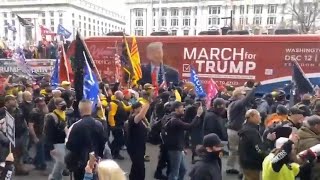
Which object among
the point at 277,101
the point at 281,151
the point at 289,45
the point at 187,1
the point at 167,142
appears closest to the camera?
the point at 281,151

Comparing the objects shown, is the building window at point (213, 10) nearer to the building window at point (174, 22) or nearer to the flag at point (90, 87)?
the building window at point (174, 22)

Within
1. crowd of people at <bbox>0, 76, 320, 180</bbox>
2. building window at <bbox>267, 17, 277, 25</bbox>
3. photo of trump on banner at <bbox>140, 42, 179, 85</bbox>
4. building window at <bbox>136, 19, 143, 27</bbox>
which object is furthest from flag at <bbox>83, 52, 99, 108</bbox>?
building window at <bbox>136, 19, 143, 27</bbox>

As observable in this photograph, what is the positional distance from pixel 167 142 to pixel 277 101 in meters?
3.93

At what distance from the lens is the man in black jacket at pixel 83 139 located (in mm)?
6086

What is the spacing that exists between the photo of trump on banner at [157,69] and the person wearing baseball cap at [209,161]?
8.98m

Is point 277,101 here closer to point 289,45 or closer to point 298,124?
point 298,124

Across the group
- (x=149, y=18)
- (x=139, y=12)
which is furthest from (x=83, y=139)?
(x=139, y=12)

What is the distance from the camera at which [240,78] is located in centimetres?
1537

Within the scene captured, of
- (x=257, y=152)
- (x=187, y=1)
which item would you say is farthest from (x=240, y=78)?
(x=187, y=1)

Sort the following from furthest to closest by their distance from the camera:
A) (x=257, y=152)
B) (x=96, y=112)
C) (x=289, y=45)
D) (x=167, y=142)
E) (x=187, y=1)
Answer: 1. (x=187, y=1)
2. (x=289, y=45)
3. (x=96, y=112)
4. (x=167, y=142)
5. (x=257, y=152)

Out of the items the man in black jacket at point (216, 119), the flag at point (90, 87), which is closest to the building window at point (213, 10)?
the man in black jacket at point (216, 119)

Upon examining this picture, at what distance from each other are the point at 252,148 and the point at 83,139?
7.76ft

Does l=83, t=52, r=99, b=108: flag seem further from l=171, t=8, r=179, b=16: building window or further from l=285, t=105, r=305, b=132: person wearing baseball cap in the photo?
l=171, t=8, r=179, b=16: building window

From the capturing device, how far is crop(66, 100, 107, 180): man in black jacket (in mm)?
6086
